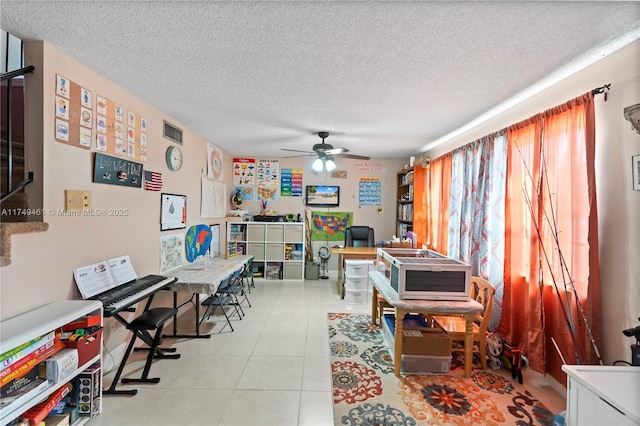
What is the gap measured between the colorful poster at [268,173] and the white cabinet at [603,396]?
4982mm

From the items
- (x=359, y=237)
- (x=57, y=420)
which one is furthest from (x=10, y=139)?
(x=359, y=237)

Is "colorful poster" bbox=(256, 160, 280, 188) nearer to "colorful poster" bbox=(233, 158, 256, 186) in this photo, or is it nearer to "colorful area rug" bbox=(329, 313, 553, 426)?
"colorful poster" bbox=(233, 158, 256, 186)

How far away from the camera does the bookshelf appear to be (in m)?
4.98

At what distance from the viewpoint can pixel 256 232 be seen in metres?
Answer: 5.28

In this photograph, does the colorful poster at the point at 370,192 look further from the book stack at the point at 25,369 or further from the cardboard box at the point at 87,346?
the book stack at the point at 25,369

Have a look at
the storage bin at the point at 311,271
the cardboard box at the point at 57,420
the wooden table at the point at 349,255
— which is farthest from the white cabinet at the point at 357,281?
the cardboard box at the point at 57,420

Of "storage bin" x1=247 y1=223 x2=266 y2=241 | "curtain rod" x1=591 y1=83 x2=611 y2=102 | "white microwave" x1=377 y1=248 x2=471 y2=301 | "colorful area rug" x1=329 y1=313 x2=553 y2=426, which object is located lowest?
"colorful area rug" x1=329 y1=313 x2=553 y2=426

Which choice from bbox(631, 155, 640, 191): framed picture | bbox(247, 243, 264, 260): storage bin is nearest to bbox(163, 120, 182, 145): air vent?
bbox(247, 243, 264, 260): storage bin

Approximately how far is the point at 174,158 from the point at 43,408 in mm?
2481

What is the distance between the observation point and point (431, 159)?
4.46 metres

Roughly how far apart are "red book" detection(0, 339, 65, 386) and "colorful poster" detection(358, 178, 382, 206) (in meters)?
4.81

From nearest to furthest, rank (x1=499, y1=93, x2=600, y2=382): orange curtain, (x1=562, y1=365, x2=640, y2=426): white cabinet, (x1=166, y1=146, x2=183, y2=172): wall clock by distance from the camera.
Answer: (x1=562, y1=365, x2=640, y2=426): white cabinet
(x1=499, y1=93, x2=600, y2=382): orange curtain
(x1=166, y1=146, x2=183, y2=172): wall clock

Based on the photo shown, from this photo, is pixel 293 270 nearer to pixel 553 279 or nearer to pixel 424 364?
pixel 424 364

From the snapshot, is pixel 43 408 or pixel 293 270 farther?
pixel 293 270
